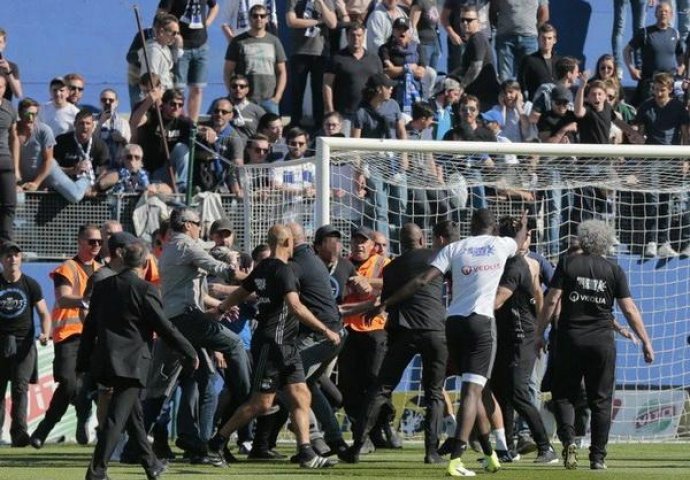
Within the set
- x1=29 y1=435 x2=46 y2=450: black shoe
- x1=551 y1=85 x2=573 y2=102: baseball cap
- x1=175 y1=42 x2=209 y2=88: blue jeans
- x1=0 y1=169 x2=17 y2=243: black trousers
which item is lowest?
x1=29 y1=435 x2=46 y2=450: black shoe

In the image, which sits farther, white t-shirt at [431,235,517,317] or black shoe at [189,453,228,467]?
black shoe at [189,453,228,467]

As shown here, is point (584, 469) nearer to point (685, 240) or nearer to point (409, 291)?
point (409, 291)

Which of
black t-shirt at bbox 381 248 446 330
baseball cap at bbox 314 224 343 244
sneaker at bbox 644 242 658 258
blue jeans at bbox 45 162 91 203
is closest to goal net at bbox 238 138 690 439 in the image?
sneaker at bbox 644 242 658 258

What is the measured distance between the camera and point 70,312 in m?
14.6

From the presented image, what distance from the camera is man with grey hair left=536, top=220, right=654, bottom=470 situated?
40.1 feet

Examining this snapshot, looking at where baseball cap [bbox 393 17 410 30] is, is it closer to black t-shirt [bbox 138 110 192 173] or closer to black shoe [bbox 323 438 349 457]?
black t-shirt [bbox 138 110 192 173]

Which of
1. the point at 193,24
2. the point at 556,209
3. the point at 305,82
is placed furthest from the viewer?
the point at 305,82

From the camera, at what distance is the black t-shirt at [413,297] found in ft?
42.4

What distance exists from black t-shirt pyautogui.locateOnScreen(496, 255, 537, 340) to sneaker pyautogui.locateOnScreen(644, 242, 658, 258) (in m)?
4.25

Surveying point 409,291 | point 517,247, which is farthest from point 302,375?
point 517,247

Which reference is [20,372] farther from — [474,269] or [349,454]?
[474,269]

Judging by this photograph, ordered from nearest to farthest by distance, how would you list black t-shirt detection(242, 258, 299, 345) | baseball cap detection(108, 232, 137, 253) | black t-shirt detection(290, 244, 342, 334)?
baseball cap detection(108, 232, 137, 253) < black t-shirt detection(242, 258, 299, 345) < black t-shirt detection(290, 244, 342, 334)

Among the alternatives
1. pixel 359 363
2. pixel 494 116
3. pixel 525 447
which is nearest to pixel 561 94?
pixel 494 116

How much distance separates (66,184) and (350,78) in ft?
14.2
